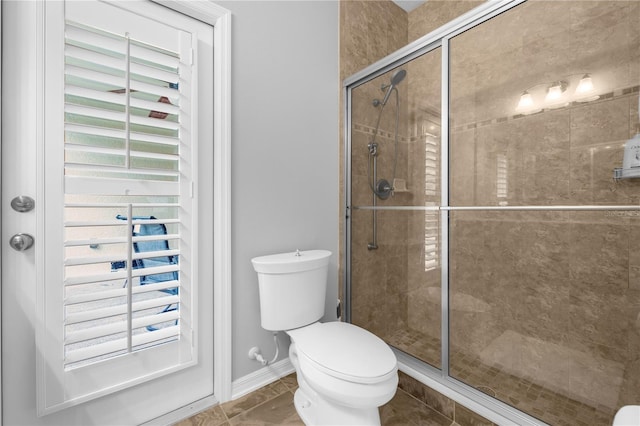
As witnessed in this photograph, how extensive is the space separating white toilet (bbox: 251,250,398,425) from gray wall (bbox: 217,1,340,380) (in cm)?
13

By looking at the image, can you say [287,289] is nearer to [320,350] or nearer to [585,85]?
[320,350]

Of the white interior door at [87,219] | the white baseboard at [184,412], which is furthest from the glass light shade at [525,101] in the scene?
the white baseboard at [184,412]

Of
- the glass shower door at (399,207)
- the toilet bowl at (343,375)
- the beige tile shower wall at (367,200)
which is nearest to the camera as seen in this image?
the toilet bowl at (343,375)

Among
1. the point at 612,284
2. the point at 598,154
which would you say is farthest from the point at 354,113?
the point at 612,284

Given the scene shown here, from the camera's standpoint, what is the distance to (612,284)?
119cm

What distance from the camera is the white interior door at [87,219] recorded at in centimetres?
105

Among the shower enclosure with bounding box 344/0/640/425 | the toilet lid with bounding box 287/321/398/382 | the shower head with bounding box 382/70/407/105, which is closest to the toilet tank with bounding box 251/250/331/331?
the toilet lid with bounding box 287/321/398/382

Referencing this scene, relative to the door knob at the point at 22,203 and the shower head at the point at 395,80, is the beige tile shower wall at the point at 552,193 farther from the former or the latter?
the door knob at the point at 22,203

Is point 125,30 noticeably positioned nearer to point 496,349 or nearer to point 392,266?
point 392,266

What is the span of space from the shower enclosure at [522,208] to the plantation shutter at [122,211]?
1.16 m

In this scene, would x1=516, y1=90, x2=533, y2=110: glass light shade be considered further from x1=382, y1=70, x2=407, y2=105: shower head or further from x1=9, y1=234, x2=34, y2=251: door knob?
x1=9, y1=234, x2=34, y2=251: door knob

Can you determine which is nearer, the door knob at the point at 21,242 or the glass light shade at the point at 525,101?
the door knob at the point at 21,242

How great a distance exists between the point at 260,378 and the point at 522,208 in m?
1.53

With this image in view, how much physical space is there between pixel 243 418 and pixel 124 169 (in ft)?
4.02
